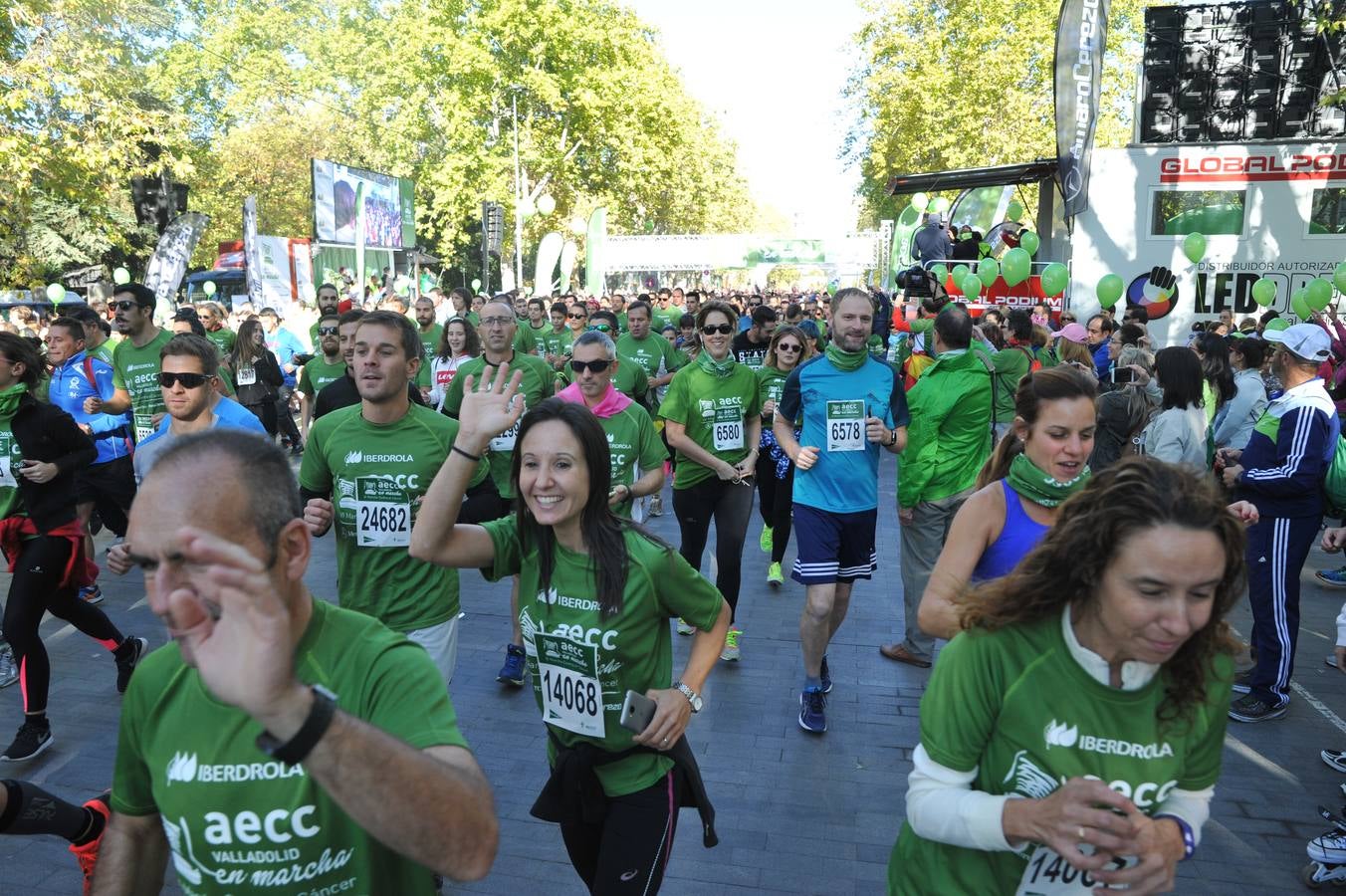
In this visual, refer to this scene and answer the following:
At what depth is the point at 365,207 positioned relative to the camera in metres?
36.0

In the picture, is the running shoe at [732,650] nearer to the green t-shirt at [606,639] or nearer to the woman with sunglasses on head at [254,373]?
the green t-shirt at [606,639]

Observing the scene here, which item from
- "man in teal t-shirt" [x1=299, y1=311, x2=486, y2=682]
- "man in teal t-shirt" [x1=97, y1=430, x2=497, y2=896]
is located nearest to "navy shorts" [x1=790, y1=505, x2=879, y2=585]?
"man in teal t-shirt" [x1=299, y1=311, x2=486, y2=682]

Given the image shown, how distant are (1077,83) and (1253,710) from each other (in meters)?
15.8

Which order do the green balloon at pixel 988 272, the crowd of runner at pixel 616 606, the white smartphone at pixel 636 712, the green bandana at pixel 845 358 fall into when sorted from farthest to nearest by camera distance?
1. the green balloon at pixel 988 272
2. the green bandana at pixel 845 358
3. the white smartphone at pixel 636 712
4. the crowd of runner at pixel 616 606

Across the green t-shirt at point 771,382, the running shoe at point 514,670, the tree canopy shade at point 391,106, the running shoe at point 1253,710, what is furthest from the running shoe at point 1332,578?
the tree canopy shade at point 391,106

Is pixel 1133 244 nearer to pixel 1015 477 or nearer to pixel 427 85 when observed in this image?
pixel 1015 477

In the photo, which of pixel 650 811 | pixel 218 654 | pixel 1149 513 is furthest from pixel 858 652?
pixel 218 654

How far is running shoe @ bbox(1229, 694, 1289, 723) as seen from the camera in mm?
5445

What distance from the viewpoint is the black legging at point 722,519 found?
20.6 ft

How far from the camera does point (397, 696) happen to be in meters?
1.69

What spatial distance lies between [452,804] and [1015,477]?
2290 millimetres

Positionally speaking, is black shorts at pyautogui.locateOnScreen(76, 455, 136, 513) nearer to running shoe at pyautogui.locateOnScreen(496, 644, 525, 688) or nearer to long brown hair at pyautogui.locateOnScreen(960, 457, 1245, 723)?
running shoe at pyautogui.locateOnScreen(496, 644, 525, 688)

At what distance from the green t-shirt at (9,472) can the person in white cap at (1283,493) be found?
622 cm

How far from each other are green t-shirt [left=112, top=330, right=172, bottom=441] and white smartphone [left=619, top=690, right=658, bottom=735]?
19.0 ft
